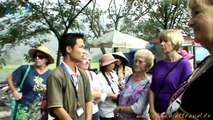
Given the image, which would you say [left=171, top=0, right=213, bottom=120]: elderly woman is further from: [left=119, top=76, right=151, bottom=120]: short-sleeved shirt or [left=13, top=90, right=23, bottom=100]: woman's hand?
[left=13, top=90, right=23, bottom=100]: woman's hand

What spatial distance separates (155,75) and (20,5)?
38.7ft

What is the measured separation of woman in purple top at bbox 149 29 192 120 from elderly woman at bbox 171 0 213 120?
6.89ft

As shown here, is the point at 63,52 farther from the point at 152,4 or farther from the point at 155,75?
the point at 152,4

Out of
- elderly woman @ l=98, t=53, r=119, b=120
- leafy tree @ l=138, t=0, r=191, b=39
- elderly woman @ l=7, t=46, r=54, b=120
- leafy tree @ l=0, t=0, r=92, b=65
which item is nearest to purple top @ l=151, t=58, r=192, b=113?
elderly woman @ l=98, t=53, r=119, b=120

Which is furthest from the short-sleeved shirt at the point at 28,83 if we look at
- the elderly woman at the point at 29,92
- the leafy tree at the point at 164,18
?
the leafy tree at the point at 164,18

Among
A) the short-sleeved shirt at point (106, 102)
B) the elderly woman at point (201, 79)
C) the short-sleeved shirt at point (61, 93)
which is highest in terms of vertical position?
the elderly woman at point (201, 79)

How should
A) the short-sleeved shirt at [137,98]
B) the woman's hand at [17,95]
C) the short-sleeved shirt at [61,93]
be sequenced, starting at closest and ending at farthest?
the short-sleeved shirt at [61,93] → the short-sleeved shirt at [137,98] → the woman's hand at [17,95]

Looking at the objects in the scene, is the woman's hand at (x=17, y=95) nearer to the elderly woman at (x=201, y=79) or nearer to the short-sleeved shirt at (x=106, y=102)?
the short-sleeved shirt at (x=106, y=102)

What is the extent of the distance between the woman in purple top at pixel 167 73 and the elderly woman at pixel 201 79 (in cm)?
210

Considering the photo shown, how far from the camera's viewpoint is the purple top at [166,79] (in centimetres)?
347

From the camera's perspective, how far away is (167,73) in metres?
3.57

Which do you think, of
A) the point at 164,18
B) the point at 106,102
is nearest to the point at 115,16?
the point at 164,18

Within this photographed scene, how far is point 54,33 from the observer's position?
→ 15312 mm

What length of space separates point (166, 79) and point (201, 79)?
89.6 inches
